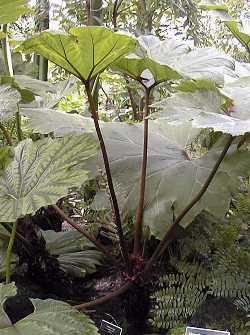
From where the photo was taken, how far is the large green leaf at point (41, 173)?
0.86 m

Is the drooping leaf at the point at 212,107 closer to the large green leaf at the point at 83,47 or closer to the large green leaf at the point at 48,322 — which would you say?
the large green leaf at the point at 83,47

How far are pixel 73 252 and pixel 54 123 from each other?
1.37 feet

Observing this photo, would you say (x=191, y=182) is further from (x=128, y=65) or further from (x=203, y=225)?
(x=128, y=65)

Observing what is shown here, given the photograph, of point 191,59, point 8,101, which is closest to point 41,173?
point 8,101

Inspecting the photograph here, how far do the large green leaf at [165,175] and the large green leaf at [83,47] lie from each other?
296mm

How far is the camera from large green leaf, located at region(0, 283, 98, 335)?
0.83 meters

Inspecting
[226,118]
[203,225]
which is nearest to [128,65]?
[226,118]

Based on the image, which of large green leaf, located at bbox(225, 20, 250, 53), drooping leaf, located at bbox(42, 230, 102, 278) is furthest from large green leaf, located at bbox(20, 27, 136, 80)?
drooping leaf, located at bbox(42, 230, 102, 278)

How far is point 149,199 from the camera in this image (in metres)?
1.16

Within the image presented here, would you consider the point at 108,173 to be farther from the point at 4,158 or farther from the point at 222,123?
the point at 222,123

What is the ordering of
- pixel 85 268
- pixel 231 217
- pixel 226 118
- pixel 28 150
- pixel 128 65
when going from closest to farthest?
pixel 226 118
pixel 28 150
pixel 128 65
pixel 231 217
pixel 85 268

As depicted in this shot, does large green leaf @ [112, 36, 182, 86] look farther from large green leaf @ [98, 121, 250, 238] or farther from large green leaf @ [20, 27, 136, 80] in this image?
large green leaf @ [98, 121, 250, 238]

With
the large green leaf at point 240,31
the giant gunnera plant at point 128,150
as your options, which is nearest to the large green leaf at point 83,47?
the giant gunnera plant at point 128,150

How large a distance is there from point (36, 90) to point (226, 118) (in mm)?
686
